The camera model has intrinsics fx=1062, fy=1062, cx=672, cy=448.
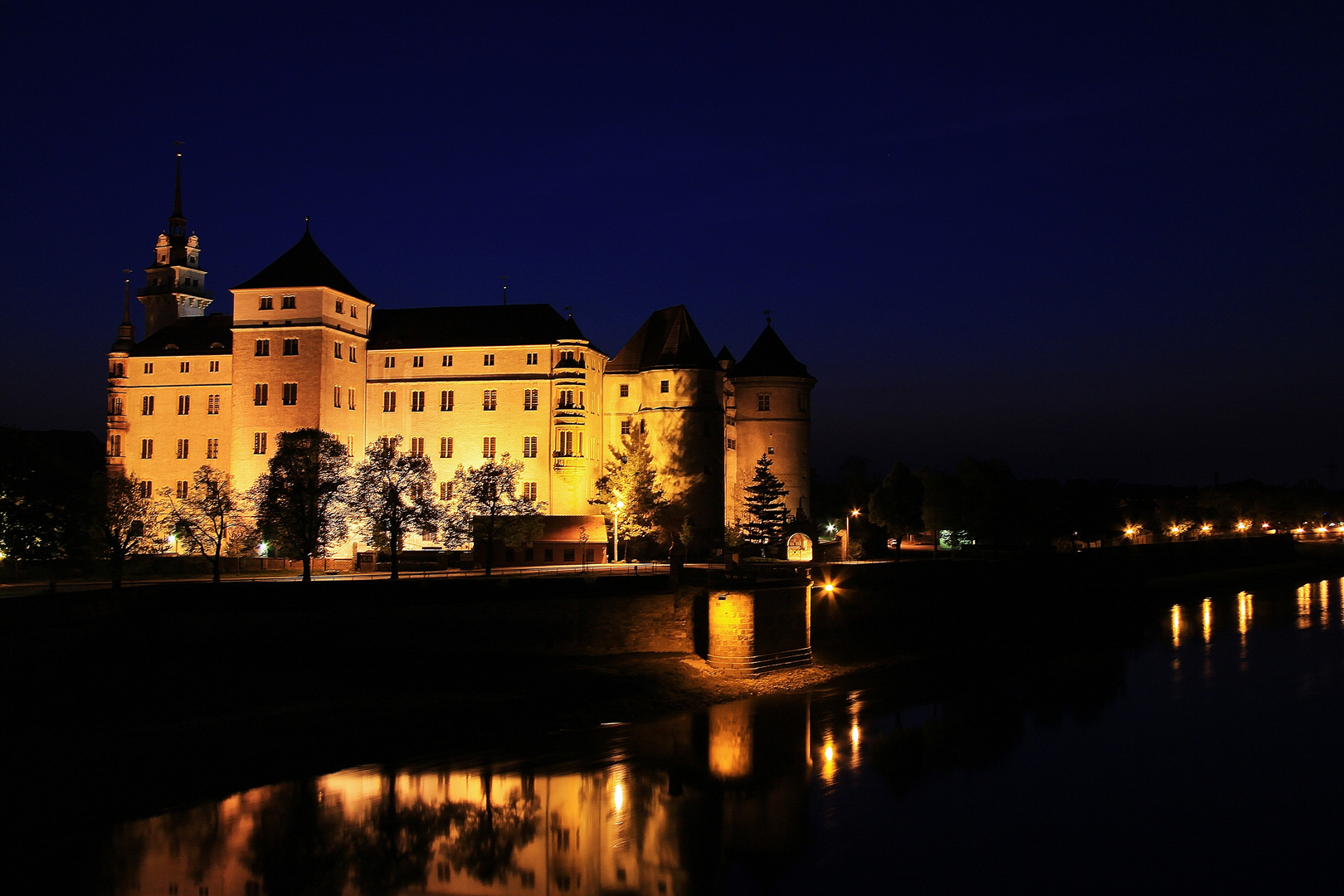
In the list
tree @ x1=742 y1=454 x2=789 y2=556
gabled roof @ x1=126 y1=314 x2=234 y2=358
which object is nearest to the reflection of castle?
tree @ x1=742 y1=454 x2=789 y2=556

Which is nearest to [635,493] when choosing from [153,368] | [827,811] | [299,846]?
[153,368]

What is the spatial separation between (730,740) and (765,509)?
36.5 m

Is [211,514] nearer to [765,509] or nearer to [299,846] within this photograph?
[299,846]

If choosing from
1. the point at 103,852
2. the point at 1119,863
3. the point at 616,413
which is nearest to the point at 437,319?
the point at 616,413

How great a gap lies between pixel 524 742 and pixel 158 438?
1909 inches

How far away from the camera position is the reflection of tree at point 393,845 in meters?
22.9

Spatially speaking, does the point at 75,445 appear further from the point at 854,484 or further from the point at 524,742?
the point at 524,742

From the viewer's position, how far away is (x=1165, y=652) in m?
55.0

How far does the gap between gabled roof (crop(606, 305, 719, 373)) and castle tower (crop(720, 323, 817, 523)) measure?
4.29 meters

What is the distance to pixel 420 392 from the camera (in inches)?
2761

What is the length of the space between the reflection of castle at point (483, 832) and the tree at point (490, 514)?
25800 mm

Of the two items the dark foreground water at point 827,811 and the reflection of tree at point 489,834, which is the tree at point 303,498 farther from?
the reflection of tree at point 489,834

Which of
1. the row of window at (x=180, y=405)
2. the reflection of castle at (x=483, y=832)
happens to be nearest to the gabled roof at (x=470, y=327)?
the row of window at (x=180, y=405)

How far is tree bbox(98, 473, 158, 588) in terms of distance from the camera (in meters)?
46.6
